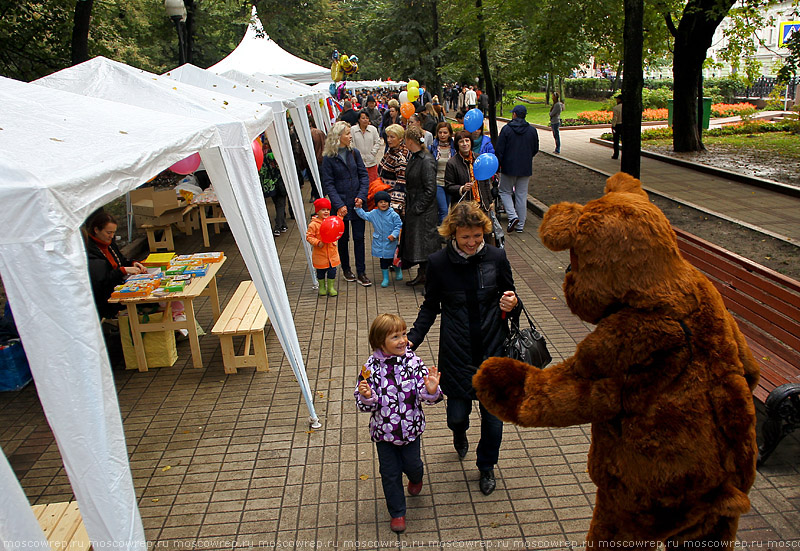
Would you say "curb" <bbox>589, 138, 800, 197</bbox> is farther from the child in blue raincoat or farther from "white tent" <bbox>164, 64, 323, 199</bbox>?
"white tent" <bbox>164, 64, 323, 199</bbox>

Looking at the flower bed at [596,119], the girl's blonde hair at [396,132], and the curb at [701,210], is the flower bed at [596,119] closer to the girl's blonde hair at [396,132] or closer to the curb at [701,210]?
the curb at [701,210]

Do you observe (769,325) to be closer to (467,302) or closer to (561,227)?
(467,302)

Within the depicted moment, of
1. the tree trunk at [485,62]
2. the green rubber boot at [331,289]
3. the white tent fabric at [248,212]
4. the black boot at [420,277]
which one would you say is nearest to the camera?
the white tent fabric at [248,212]

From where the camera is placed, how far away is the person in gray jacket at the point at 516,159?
33.9 ft

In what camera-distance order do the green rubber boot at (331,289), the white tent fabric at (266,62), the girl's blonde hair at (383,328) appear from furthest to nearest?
the white tent fabric at (266,62) → the green rubber boot at (331,289) → the girl's blonde hair at (383,328)

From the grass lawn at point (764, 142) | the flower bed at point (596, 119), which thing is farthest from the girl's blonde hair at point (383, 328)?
the flower bed at point (596, 119)

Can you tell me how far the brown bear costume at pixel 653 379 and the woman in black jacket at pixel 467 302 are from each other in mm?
1245

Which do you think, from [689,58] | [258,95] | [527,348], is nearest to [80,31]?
[258,95]

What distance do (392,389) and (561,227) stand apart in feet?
5.17

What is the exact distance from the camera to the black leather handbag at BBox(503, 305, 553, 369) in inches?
147

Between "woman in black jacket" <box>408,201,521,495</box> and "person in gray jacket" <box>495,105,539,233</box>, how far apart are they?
6605 mm

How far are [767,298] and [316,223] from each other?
16.4 ft

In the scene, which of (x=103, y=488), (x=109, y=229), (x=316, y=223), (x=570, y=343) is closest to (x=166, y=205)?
(x=316, y=223)

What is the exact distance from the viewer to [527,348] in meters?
3.76
